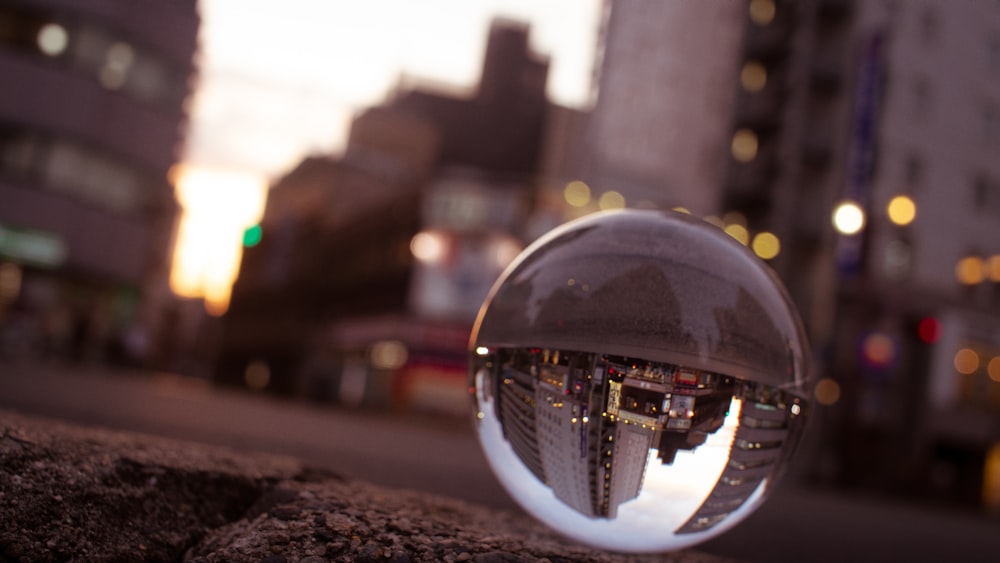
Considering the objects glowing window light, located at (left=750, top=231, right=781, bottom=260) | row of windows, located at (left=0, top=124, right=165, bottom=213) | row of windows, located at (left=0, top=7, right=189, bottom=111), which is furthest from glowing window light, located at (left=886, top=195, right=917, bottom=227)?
row of windows, located at (left=0, top=124, right=165, bottom=213)

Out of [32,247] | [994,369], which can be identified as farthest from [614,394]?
[32,247]

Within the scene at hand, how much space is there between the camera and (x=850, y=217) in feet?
76.8

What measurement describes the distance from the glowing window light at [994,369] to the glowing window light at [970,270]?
265cm

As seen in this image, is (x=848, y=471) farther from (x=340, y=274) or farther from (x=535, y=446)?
(x=340, y=274)

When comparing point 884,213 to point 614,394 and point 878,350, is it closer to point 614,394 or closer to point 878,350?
point 878,350

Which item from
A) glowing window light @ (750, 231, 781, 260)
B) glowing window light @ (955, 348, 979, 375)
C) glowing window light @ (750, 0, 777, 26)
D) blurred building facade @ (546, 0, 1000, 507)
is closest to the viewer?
blurred building facade @ (546, 0, 1000, 507)

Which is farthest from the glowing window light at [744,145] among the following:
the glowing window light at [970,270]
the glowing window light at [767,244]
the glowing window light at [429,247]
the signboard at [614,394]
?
the signboard at [614,394]

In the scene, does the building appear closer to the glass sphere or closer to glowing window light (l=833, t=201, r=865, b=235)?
glowing window light (l=833, t=201, r=865, b=235)

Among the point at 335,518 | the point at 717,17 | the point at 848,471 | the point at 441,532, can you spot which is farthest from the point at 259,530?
the point at 717,17

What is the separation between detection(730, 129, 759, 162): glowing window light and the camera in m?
32.1

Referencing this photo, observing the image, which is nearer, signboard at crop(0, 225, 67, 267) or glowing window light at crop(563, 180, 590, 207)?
signboard at crop(0, 225, 67, 267)

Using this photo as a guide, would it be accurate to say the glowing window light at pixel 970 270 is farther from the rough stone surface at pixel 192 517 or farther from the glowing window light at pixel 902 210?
the rough stone surface at pixel 192 517

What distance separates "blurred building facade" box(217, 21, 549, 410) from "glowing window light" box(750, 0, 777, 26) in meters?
11.9

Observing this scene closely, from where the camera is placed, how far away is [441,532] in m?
2.23
